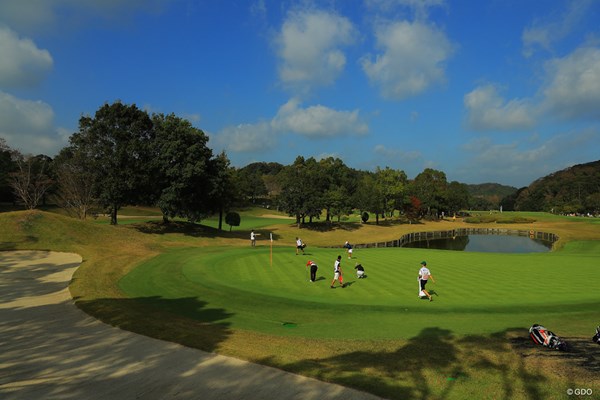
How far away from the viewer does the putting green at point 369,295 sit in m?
16.0

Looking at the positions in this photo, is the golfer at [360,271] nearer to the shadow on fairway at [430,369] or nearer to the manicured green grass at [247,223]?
the shadow on fairway at [430,369]

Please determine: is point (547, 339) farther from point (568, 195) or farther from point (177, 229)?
point (568, 195)

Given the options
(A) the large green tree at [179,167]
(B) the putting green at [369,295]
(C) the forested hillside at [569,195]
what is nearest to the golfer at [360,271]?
(B) the putting green at [369,295]

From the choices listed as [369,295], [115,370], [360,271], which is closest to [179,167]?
[360,271]

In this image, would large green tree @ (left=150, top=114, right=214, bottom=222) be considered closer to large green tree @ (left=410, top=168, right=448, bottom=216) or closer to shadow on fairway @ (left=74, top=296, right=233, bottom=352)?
shadow on fairway @ (left=74, top=296, right=233, bottom=352)

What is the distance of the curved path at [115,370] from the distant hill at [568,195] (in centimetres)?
16863

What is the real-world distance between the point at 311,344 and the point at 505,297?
1406 cm

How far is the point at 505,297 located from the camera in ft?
69.0

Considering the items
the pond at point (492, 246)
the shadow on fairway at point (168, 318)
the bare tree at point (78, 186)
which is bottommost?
the pond at point (492, 246)

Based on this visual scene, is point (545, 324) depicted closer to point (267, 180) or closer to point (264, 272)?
point (264, 272)

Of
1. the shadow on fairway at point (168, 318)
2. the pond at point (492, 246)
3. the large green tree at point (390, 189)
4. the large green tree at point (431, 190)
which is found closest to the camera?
the shadow on fairway at point (168, 318)

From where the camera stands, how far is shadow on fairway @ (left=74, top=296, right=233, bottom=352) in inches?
532

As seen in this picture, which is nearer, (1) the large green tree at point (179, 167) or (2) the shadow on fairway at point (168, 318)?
(2) the shadow on fairway at point (168, 318)

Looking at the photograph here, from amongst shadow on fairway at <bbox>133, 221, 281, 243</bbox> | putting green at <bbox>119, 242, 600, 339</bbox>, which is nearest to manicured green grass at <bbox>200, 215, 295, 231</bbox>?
shadow on fairway at <bbox>133, 221, 281, 243</bbox>
